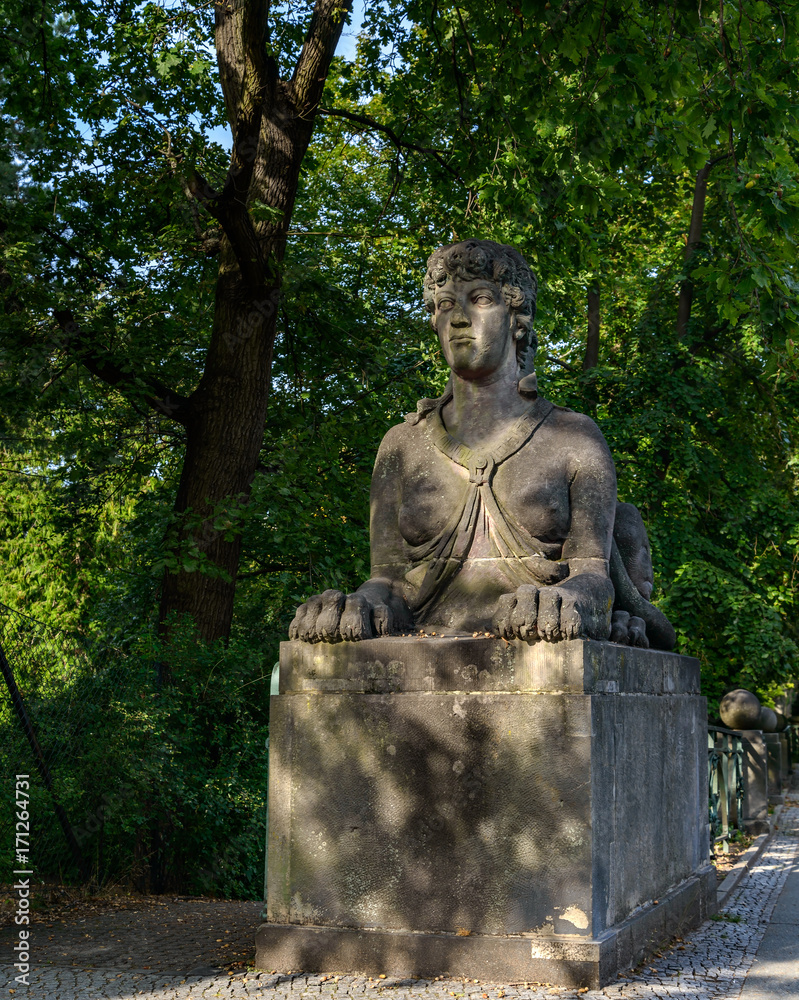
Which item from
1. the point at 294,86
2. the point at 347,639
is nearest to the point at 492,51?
the point at 294,86

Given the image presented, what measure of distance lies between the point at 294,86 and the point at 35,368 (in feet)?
11.1

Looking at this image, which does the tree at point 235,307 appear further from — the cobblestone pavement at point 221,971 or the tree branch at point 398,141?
the cobblestone pavement at point 221,971

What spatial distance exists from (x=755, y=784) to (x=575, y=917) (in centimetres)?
897

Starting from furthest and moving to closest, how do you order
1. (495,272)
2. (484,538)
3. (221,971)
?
1. (495,272)
2. (484,538)
3. (221,971)

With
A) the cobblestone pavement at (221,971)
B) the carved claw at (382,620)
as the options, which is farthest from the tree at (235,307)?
the carved claw at (382,620)

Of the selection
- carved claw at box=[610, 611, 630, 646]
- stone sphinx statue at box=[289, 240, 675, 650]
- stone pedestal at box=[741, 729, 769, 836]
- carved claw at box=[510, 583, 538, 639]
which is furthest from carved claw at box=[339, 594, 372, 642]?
stone pedestal at box=[741, 729, 769, 836]

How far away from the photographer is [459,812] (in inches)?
176

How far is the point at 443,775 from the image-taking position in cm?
452

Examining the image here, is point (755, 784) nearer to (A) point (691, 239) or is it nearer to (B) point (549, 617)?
(B) point (549, 617)

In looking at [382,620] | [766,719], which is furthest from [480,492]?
[766,719]

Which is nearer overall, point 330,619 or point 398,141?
point 330,619

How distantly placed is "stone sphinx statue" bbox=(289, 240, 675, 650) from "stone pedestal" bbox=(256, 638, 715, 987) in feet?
1.14

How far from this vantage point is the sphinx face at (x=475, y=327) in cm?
526

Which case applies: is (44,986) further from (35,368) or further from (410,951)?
(35,368)
